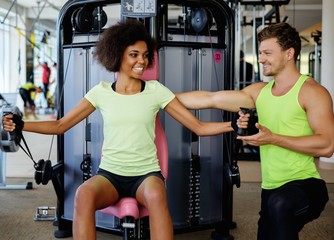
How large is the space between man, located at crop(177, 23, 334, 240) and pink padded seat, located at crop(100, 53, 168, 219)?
486mm

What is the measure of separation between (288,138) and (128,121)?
0.71 metres

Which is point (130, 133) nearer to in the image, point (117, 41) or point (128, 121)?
point (128, 121)

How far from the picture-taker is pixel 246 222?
11.8 ft

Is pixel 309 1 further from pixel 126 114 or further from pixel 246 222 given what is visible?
pixel 126 114

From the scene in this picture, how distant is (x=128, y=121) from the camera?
2.26 m

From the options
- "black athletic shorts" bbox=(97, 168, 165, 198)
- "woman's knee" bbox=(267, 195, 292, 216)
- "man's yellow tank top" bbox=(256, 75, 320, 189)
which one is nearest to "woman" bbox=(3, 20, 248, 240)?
"black athletic shorts" bbox=(97, 168, 165, 198)

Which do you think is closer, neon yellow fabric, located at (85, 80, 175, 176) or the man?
the man

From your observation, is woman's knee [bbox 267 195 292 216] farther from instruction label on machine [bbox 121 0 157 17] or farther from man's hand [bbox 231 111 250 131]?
instruction label on machine [bbox 121 0 157 17]

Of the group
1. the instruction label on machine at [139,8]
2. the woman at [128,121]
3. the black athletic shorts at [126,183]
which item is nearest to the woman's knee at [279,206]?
the woman at [128,121]

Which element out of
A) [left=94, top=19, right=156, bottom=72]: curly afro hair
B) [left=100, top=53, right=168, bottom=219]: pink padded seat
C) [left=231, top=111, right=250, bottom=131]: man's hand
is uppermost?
[left=94, top=19, right=156, bottom=72]: curly afro hair

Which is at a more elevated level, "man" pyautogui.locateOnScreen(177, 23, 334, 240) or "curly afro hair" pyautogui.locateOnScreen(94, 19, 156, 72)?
"curly afro hair" pyautogui.locateOnScreen(94, 19, 156, 72)

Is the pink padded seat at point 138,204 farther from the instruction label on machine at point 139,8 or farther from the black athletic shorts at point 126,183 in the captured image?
the instruction label on machine at point 139,8

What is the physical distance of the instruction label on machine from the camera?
2730 mm

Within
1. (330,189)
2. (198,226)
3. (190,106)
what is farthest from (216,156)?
(330,189)
